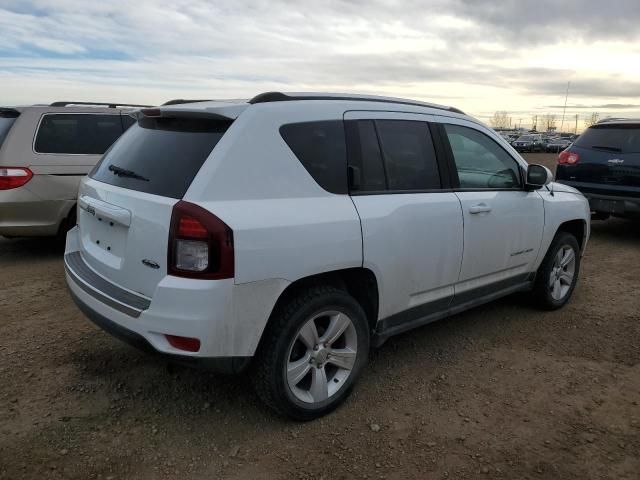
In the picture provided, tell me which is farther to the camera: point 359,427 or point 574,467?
point 359,427

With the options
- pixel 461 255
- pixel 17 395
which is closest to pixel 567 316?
pixel 461 255

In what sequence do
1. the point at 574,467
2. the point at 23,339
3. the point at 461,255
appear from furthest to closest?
1. the point at 23,339
2. the point at 461,255
3. the point at 574,467

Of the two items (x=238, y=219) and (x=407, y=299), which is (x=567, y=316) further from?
(x=238, y=219)

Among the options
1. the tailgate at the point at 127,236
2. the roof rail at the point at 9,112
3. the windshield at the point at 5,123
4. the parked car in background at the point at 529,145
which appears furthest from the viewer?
the parked car in background at the point at 529,145

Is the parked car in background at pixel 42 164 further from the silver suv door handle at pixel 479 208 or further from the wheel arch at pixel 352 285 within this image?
the silver suv door handle at pixel 479 208

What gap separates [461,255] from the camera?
3.67 m

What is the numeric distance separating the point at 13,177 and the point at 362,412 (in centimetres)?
458

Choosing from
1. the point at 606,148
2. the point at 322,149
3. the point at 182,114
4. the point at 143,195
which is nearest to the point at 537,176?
the point at 322,149

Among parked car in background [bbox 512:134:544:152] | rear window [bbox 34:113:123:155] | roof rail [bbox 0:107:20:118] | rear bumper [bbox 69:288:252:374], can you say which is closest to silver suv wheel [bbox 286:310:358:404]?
rear bumper [bbox 69:288:252:374]

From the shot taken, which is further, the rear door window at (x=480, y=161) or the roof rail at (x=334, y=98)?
the rear door window at (x=480, y=161)

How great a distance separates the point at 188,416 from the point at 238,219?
1282 millimetres

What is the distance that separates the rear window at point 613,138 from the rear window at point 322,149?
5.91 m

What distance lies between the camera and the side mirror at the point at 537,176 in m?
4.23

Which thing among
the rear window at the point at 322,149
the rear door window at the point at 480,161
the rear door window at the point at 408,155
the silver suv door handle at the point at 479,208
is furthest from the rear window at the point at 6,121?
the silver suv door handle at the point at 479,208
